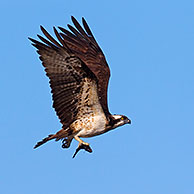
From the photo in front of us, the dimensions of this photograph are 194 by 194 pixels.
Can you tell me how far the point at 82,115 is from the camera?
36.3ft

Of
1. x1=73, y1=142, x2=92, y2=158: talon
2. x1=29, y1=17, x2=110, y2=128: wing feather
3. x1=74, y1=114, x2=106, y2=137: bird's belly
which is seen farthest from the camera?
x1=73, y1=142, x2=92, y2=158: talon

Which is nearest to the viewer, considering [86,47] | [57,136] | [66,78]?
[66,78]

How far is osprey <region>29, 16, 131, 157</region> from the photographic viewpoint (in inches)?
416

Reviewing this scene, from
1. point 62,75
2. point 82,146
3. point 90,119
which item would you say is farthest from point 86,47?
point 82,146

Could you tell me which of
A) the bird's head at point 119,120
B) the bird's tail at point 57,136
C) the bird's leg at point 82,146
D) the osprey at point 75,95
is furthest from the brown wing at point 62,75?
the bird's head at point 119,120

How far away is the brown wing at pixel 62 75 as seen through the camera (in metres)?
10.6

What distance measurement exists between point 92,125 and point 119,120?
2.23 feet

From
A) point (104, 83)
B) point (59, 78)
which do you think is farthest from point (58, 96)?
point (104, 83)

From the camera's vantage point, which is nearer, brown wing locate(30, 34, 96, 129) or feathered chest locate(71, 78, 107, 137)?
brown wing locate(30, 34, 96, 129)

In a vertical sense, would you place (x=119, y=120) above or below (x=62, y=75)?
below

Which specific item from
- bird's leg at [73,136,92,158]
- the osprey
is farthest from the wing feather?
bird's leg at [73,136,92,158]

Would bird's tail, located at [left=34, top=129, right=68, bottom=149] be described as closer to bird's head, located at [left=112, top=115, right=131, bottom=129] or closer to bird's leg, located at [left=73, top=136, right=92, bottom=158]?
bird's leg, located at [left=73, top=136, right=92, bottom=158]

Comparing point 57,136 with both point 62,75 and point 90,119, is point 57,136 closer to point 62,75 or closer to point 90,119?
point 90,119

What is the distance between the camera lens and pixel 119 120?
444 inches
